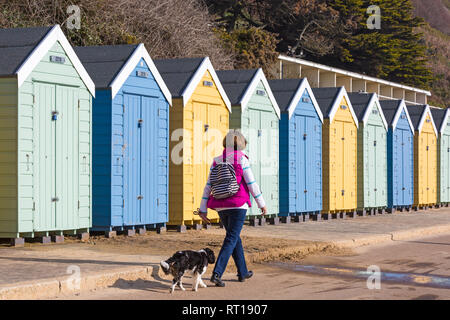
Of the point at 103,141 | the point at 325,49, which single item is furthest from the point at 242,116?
the point at 325,49

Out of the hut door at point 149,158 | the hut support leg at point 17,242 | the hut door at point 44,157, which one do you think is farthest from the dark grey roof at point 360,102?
the hut support leg at point 17,242

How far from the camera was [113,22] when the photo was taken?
81.1 feet

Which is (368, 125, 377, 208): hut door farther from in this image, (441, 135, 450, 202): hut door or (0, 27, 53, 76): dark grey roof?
(0, 27, 53, 76): dark grey roof

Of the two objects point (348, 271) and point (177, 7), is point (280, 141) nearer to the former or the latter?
point (348, 271)

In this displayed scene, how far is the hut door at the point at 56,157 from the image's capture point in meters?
12.3

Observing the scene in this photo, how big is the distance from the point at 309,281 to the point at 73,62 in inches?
210

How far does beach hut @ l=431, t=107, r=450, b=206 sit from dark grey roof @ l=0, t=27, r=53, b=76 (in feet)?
57.2

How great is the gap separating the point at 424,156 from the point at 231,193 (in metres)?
17.7

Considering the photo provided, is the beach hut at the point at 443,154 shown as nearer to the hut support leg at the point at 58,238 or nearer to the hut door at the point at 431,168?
the hut door at the point at 431,168

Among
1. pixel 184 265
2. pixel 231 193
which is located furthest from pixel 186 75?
pixel 184 265

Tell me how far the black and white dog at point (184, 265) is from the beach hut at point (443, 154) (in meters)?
19.4

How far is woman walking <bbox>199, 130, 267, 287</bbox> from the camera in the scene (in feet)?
30.7

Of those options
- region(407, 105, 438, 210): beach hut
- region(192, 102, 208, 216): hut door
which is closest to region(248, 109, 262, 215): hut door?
region(192, 102, 208, 216): hut door
